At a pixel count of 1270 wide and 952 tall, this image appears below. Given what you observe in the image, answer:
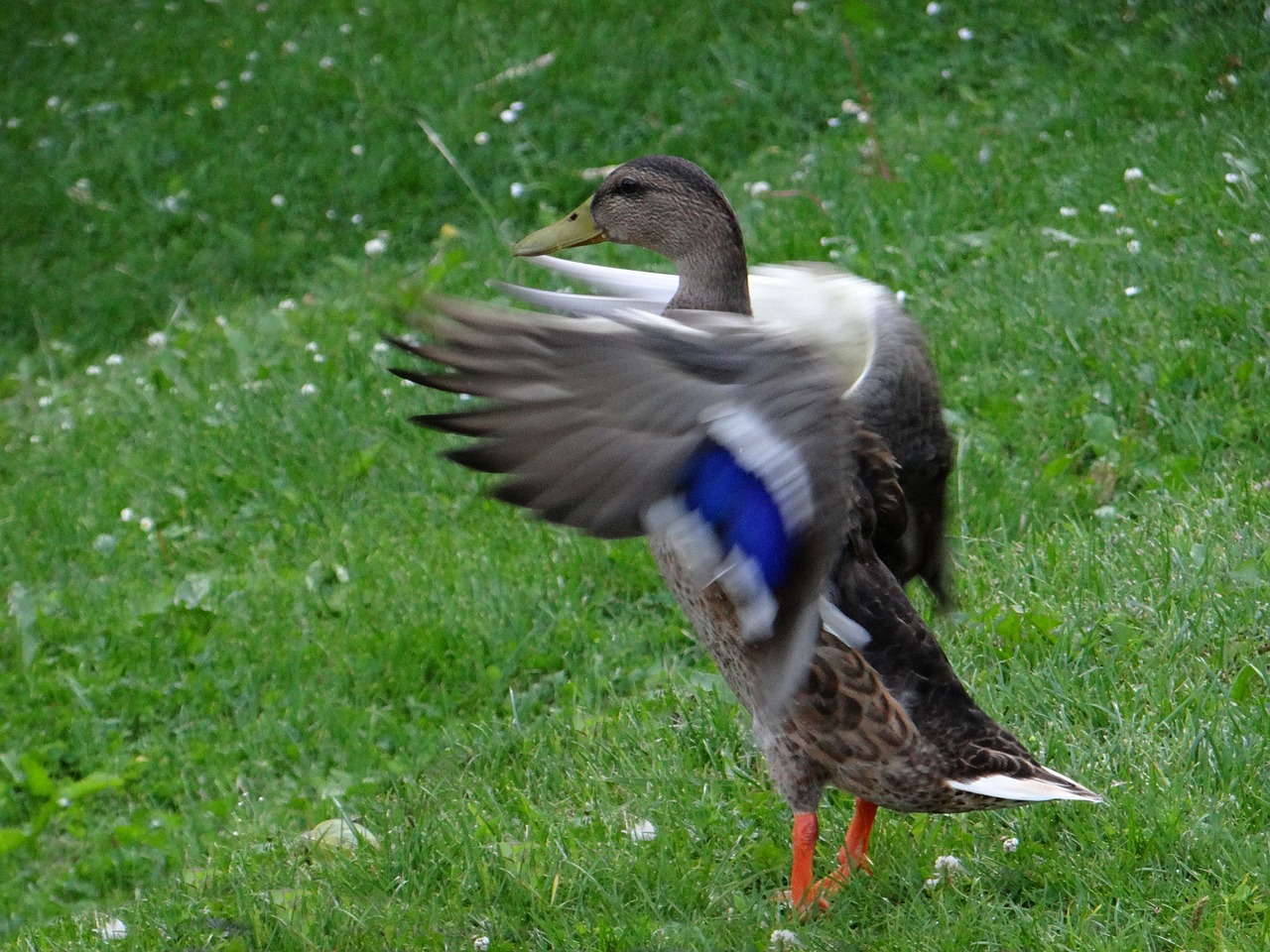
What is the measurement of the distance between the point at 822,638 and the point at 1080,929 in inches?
29.7

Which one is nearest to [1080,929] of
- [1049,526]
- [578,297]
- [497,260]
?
[578,297]

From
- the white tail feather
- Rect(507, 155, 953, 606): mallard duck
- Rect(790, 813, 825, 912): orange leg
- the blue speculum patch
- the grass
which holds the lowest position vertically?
the grass

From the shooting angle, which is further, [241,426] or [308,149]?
[308,149]

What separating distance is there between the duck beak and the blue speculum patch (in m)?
1.44

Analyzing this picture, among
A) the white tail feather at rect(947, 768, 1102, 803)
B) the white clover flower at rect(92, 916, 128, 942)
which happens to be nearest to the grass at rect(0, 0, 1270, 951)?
the white clover flower at rect(92, 916, 128, 942)

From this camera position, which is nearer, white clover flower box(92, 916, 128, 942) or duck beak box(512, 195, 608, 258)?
white clover flower box(92, 916, 128, 942)

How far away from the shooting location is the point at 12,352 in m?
9.00

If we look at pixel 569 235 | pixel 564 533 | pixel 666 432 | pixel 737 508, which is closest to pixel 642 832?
pixel 737 508

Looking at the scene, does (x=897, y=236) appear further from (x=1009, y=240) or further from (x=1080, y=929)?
(x=1080, y=929)

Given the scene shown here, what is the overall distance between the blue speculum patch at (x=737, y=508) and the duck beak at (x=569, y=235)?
1.44 meters

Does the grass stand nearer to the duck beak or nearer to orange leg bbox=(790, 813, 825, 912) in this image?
orange leg bbox=(790, 813, 825, 912)

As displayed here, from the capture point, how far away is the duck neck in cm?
357

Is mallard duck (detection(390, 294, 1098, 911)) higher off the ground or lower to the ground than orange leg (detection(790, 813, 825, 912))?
higher

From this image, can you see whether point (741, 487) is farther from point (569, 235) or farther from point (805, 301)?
point (569, 235)
